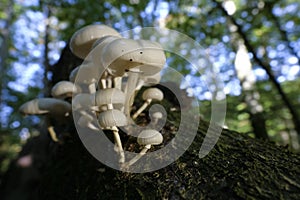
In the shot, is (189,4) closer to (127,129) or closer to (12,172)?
(127,129)

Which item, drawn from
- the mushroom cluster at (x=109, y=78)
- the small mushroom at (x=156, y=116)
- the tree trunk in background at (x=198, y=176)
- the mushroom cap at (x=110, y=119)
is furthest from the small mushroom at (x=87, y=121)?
the small mushroom at (x=156, y=116)

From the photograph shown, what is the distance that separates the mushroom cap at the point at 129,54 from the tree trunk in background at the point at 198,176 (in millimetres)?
633

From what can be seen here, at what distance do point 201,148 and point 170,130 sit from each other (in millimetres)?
Answer: 380

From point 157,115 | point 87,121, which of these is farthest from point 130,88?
point 87,121

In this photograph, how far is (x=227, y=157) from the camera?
1504mm

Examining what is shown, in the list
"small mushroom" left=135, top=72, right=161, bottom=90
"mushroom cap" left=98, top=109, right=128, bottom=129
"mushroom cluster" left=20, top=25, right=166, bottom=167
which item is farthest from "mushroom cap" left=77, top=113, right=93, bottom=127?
"small mushroom" left=135, top=72, right=161, bottom=90

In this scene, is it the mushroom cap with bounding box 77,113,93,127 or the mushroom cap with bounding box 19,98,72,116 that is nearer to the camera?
the mushroom cap with bounding box 77,113,93,127

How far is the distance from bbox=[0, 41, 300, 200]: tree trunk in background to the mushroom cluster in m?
0.20

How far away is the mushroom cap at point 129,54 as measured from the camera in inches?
59.7

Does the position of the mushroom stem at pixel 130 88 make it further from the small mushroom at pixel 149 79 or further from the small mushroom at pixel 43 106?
the small mushroom at pixel 43 106

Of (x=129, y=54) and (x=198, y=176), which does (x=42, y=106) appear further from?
(x=198, y=176)

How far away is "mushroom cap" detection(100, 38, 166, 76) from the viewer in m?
1.52

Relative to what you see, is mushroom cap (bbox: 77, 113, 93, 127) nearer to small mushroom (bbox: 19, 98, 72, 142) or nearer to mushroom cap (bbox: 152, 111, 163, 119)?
small mushroom (bbox: 19, 98, 72, 142)

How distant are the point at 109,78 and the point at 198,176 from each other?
1127 millimetres
